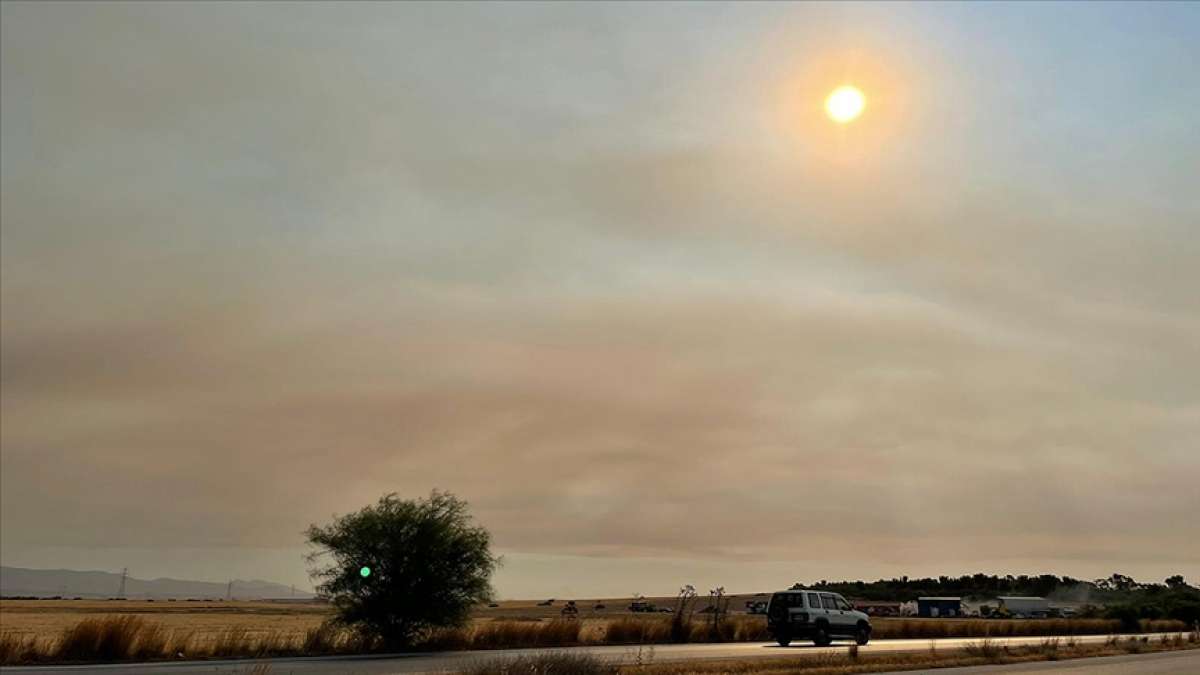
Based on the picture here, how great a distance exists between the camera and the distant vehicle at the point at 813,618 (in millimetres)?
45188

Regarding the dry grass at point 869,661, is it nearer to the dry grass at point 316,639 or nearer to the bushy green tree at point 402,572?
the dry grass at point 316,639

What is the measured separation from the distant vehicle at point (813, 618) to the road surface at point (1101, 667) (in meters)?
9.79

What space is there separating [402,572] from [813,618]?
18051 millimetres

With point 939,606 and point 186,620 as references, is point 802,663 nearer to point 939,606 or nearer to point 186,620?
point 186,620

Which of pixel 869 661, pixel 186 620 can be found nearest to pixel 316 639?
pixel 869 661

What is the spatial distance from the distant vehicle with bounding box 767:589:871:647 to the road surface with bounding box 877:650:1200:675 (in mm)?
9789

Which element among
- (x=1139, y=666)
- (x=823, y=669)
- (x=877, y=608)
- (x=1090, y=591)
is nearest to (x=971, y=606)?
(x=877, y=608)

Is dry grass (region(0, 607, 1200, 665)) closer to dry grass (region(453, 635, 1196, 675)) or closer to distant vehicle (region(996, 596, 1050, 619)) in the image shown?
dry grass (region(453, 635, 1196, 675))

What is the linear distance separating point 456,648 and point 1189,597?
107 meters

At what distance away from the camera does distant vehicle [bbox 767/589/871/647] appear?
4519cm

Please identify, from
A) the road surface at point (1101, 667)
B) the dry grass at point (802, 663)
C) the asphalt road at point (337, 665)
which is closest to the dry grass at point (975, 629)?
the dry grass at point (802, 663)

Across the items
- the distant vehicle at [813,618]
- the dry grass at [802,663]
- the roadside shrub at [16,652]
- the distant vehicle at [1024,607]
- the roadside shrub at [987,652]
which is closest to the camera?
the dry grass at [802,663]

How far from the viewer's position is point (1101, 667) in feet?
111

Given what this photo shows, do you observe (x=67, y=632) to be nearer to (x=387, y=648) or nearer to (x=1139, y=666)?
(x=387, y=648)
